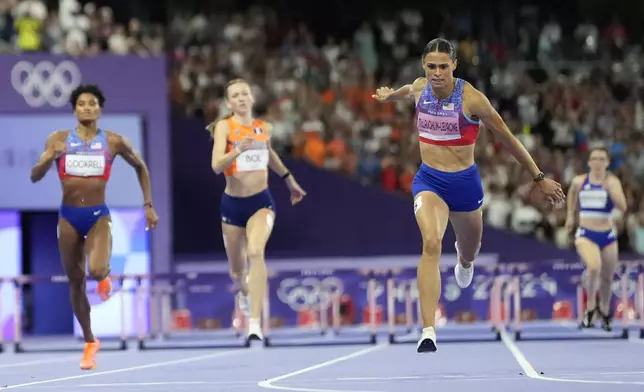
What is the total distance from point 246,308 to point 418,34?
13311 mm

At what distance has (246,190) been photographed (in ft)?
40.0

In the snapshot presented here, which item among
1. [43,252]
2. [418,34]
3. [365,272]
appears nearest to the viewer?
[365,272]

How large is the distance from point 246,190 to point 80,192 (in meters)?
1.53

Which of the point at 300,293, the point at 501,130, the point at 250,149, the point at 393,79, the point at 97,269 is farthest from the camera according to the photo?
the point at 393,79

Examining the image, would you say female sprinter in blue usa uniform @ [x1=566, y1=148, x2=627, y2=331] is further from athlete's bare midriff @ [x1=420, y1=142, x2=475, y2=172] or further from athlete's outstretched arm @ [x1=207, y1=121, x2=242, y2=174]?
athlete's bare midriff @ [x1=420, y1=142, x2=475, y2=172]

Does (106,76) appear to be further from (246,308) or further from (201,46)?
(246,308)

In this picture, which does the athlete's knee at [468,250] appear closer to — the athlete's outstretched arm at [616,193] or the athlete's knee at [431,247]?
the athlete's knee at [431,247]

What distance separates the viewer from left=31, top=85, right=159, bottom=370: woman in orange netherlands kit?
11430 mm

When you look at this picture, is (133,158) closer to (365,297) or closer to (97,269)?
(97,269)

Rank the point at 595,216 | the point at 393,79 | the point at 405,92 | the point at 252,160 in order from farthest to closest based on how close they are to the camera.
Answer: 1. the point at 393,79
2. the point at 595,216
3. the point at 252,160
4. the point at 405,92

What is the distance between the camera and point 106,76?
19266 millimetres

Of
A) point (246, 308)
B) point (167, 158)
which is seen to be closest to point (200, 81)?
point (167, 158)

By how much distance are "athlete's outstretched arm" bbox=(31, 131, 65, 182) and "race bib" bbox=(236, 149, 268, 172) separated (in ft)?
5.22

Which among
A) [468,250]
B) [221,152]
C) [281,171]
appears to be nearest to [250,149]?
[221,152]
